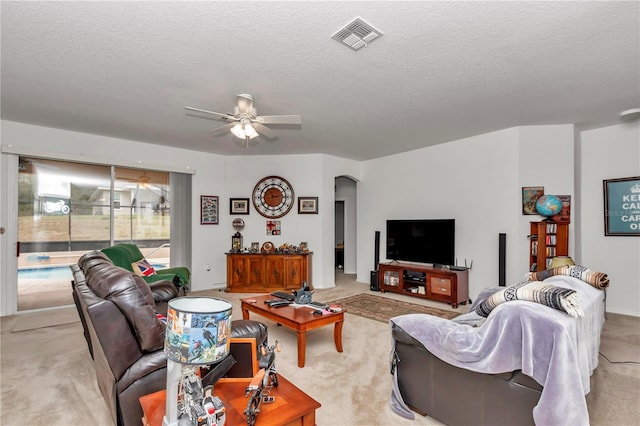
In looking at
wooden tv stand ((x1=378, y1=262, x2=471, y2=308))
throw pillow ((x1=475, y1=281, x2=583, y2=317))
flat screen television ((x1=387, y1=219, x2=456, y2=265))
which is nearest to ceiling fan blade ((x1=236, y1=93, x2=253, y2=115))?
throw pillow ((x1=475, y1=281, x2=583, y2=317))

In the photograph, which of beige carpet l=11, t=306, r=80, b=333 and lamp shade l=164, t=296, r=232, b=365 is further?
beige carpet l=11, t=306, r=80, b=333

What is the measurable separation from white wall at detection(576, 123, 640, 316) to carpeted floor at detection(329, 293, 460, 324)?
216 cm

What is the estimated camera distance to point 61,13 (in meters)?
2.01

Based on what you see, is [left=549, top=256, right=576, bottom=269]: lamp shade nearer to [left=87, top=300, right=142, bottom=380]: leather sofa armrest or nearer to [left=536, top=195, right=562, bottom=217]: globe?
[left=536, top=195, right=562, bottom=217]: globe

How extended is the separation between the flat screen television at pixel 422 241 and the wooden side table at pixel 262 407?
406 cm

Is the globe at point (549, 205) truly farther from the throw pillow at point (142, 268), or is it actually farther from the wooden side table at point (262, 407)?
the throw pillow at point (142, 268)

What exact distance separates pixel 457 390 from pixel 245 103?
2.81 metres

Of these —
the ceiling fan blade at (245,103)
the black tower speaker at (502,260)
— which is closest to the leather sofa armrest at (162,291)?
the ceiling fan blade at (245,103)

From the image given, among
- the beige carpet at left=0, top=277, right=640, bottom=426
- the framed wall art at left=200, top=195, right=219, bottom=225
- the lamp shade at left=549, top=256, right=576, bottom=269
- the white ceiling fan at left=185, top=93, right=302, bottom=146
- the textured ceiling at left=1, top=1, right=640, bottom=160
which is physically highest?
the textured ceiling at left=1, top=1, right=640, bottom=160

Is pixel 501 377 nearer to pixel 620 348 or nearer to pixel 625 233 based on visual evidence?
pixel 620 348

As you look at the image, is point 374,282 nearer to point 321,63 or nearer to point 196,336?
point 321,63

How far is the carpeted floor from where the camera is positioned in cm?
419

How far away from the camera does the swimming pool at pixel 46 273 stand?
→ 4387mm

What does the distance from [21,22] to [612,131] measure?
6360 millimetres
